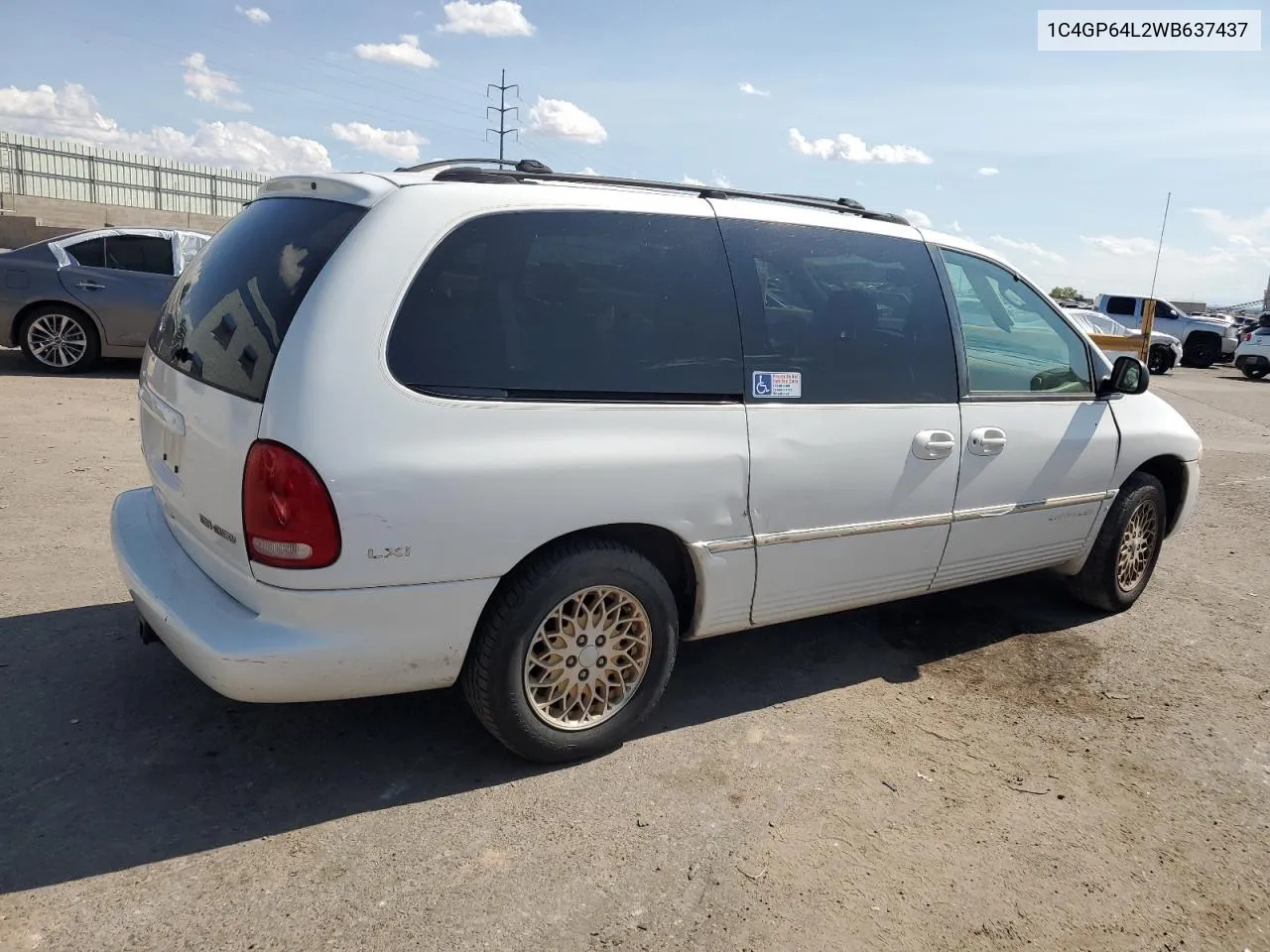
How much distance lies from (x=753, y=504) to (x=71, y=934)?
7.63 feet

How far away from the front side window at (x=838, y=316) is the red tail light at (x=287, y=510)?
5.02ft

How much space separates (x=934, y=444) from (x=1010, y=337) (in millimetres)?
884

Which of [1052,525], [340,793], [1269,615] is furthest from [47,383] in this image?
[1269,615]

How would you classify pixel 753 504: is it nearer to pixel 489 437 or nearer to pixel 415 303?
pixel 489 437

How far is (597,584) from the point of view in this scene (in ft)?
10.6

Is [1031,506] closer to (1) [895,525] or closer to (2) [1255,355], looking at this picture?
(1) [895,525]

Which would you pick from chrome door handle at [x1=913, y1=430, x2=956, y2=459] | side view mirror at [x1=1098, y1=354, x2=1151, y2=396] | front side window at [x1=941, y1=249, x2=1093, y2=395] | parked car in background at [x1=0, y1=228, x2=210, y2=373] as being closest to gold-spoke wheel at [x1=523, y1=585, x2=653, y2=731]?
chrome door handle at [x1=913, y1=430, x2=956, y2=459]

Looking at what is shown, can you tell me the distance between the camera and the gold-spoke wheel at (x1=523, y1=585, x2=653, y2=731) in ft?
10.6

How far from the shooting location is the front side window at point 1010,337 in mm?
4301

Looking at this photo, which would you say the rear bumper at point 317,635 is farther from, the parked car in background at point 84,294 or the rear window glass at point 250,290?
the parked car in background at point 84,294

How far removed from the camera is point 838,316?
3861 mm

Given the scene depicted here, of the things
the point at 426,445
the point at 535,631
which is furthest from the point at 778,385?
the point at 426,445

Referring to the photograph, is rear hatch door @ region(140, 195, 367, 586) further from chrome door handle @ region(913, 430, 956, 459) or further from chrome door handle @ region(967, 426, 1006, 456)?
chrome door handle @ region(967, 426, 1006, 456)

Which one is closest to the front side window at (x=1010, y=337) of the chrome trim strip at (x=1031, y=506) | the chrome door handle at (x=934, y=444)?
the chrome door handle at (x=934, y=444)
